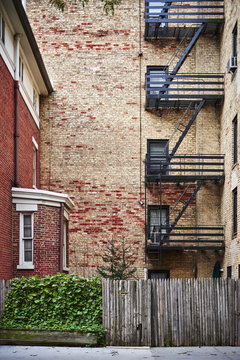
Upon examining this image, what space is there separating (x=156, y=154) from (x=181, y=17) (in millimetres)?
6780

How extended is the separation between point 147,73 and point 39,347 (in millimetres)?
15902

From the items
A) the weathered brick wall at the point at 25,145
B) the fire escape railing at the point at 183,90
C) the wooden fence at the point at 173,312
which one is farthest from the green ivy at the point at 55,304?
the fire escape railing at the point at 183,90

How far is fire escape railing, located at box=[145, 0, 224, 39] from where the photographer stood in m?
25.3

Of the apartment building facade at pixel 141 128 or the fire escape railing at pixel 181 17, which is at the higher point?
the fire escape railing at pixel 181 17

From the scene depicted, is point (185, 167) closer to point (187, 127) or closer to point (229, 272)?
point (187, 127)

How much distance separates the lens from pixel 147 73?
2641 centimetres

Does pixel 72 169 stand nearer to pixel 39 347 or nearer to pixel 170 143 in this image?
pixel 170 143

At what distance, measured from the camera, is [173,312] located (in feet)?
49.0

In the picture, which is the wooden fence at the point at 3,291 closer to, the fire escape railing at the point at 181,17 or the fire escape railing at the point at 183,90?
the fire escape railing at the point at 183,90

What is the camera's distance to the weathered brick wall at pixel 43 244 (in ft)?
59.7

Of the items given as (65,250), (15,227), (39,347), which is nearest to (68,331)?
(39,347)

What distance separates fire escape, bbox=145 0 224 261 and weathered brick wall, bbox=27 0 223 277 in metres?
0.41

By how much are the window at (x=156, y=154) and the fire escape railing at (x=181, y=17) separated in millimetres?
5174

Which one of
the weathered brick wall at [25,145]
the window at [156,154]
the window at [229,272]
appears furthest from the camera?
the window at [156,154]
